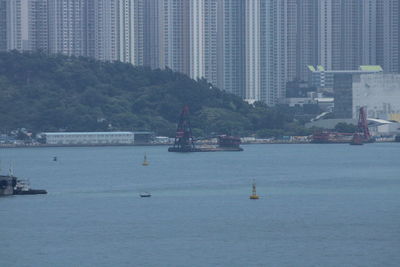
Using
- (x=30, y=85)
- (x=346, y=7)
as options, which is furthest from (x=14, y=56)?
(x=346, y=7)

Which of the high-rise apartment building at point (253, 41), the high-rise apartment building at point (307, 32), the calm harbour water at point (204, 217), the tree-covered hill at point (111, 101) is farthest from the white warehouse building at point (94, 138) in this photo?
the calm harbour water at point (204, 217)

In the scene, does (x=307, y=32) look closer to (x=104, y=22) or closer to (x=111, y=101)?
(x=104, y=22)

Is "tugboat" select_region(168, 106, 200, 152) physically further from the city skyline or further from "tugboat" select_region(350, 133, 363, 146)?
the city skyline

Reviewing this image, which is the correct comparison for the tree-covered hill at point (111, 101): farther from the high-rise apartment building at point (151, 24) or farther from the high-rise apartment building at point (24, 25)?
the high-rise apartment building at point (151, 24)

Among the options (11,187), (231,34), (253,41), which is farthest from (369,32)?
(11,187)

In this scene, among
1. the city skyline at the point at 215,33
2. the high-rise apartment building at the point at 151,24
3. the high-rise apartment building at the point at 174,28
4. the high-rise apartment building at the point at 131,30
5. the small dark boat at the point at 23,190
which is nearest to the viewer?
the small dark boat at the point at 23,190

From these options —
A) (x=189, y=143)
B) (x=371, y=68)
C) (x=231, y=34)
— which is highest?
(x=231, y=34)
